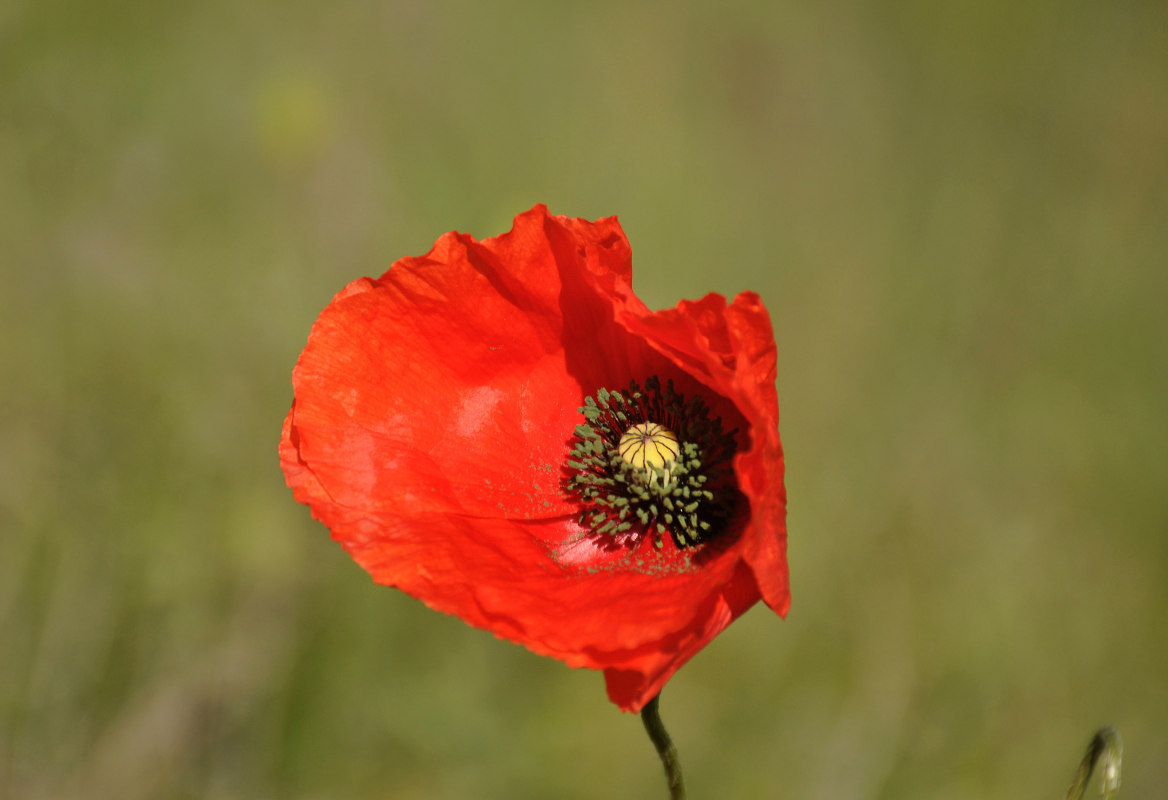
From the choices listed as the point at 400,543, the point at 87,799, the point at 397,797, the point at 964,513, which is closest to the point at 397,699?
the point at 397,797

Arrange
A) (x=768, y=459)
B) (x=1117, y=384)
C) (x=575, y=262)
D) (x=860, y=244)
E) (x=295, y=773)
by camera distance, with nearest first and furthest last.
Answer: (x=768, y=459) < (x=575, y=262) < (x=295, y=773) < (x=1117, y=384) < (x=860, y=244)

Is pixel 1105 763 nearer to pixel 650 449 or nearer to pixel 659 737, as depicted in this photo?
pixel 659 737

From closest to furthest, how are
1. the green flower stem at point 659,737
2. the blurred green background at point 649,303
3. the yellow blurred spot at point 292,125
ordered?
the green flower stem at point 659,737
the blurred green background at point 649,303
the yellow blurred spot at point 292,125

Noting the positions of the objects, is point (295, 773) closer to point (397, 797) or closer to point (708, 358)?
point (397, 797)

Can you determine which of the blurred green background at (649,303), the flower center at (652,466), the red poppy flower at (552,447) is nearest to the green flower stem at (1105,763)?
the red poppy flower at (552,447)

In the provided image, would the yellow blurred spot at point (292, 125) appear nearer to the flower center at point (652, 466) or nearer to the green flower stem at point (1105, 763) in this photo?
the flower center at point (652, 466)

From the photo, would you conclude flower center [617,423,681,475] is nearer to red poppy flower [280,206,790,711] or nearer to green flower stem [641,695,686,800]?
red poppy flower [280,206,790,711]
